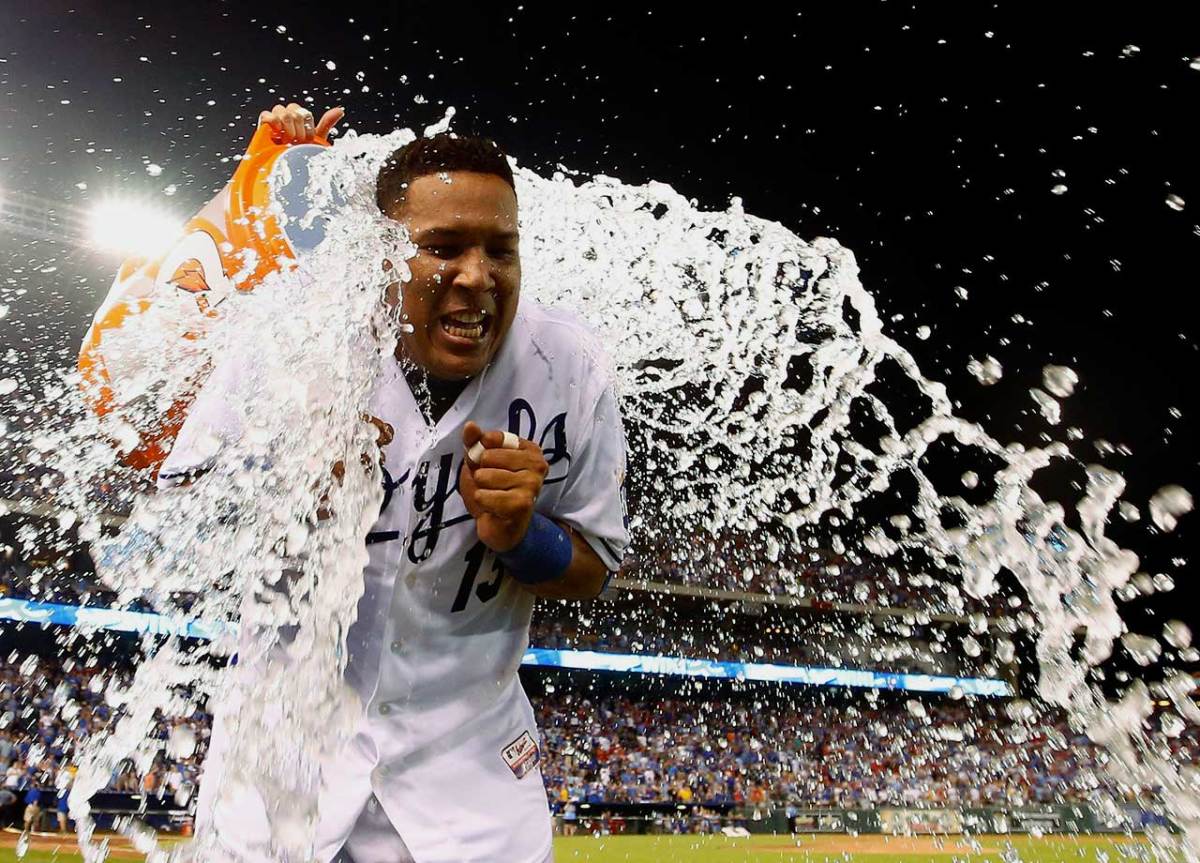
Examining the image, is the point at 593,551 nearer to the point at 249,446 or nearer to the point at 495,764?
the point at 495,764

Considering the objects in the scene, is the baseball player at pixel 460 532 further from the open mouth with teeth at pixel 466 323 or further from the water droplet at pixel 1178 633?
the water droplet at pixel 1178 633

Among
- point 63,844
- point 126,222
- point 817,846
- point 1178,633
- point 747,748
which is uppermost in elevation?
point 1178,633

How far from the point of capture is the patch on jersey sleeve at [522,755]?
6.70 ft

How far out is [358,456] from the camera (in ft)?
6.47

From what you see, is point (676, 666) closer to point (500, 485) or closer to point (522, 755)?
point (522, 755)

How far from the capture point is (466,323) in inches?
83.6

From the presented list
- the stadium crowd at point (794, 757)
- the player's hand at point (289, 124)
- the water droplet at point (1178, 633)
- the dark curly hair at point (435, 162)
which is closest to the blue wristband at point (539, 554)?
the dark curly hair at point (435, 162)

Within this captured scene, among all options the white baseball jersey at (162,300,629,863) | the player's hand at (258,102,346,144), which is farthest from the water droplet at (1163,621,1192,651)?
the player's hand at (258,102,346,144)

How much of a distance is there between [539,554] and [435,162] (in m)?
0.97

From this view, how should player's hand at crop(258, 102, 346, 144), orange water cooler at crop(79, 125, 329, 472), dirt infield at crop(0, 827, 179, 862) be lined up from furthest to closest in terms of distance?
1. dirt infield at crop(0, 827, 179, 862)
2. player's hand at crop(258, 102, 346, 144)
3. orange water cooler at crop(79, 125, 329, 472)

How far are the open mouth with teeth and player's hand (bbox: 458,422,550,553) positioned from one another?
12.3 inches

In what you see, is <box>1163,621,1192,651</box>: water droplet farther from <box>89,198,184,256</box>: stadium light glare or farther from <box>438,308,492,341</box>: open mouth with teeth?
<box>89,198,184,256</box>: stadium light glare

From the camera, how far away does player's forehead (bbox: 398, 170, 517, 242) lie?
2.13 m

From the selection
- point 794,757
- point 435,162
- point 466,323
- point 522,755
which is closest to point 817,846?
point 794,757
